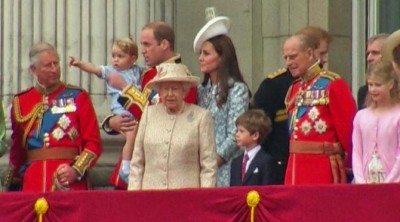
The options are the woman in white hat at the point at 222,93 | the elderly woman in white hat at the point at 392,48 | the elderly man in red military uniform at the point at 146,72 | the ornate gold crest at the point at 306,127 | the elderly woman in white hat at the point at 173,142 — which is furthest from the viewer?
the elderly man in red military uniform at the point at 146,72

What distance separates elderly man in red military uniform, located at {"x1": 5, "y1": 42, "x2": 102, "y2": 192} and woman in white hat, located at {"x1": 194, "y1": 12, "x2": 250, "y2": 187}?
864mm

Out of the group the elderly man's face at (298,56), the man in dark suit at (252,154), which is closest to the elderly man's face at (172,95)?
the man in dark suit at (252,154)

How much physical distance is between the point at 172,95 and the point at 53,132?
4.42ft

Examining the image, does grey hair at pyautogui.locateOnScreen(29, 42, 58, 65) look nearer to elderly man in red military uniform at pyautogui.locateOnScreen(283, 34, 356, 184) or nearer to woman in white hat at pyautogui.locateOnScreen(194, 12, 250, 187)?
woman in white hat at pyautogui.locateOnScreen(194, 12, 250, 187)

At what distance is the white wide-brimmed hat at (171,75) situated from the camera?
48.3 feet

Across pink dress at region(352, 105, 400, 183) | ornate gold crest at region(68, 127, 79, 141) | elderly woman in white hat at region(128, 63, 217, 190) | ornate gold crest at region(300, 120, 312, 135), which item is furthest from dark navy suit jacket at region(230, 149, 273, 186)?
ornate gold crest at region(68, 127, 79, 141)

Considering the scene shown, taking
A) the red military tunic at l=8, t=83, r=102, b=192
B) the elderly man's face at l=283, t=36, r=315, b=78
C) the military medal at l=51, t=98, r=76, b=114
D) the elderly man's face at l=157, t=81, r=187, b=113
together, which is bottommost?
the red military tunic at l=8, t=83, r=102, b=192

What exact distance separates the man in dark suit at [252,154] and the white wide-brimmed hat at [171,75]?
1.52ft

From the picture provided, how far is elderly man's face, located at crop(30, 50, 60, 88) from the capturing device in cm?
1572

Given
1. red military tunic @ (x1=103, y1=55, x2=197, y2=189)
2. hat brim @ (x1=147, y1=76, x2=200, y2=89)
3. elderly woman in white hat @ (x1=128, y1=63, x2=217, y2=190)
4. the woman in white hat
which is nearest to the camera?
elderly woman in white hat @ (x1=128, y1=63, x2=217, y2=190)

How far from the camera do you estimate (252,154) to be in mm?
15070

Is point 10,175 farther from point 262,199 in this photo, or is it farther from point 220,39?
point 262,199

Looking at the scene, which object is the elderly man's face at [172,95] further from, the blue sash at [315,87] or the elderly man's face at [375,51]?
the elderly man's face at [375,51]

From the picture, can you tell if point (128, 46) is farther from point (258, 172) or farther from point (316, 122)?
point (316, 122)
